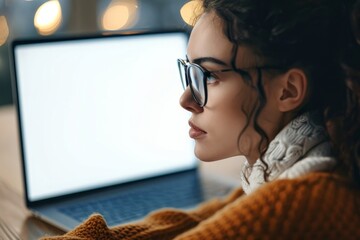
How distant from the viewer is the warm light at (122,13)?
2.05 metres

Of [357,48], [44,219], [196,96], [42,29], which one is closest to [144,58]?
[44,219]

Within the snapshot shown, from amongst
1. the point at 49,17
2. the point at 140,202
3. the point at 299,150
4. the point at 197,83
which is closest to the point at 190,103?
the point at 197,83

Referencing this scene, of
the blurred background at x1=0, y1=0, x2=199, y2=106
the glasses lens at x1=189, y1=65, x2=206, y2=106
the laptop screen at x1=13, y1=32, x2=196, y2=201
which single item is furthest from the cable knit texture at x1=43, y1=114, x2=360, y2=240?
the blurred background at x1=0, y1=0, x2=199, y2=106

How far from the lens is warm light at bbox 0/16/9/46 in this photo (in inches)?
75.9

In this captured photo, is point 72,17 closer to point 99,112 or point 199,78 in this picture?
point 99,112

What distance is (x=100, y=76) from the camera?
3.75 feet

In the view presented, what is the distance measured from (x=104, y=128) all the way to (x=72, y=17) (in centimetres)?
84

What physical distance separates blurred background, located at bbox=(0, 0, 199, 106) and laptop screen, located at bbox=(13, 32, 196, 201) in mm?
592

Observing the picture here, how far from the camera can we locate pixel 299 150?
642 millimetres

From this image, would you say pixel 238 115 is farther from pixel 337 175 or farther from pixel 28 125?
pixel 28 125

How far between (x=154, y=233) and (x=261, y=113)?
0.88 ft

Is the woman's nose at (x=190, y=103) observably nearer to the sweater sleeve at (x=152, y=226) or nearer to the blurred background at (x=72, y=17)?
the sweater sleeve at (x=152, y=226)

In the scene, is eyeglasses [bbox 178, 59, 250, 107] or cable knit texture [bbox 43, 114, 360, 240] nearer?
cable knit texture [bbox 43, 114, 360, 240]

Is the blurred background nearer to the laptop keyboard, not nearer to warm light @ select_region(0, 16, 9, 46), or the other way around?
warm light @ select_region(0, 16, 9, 46)
